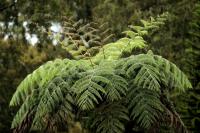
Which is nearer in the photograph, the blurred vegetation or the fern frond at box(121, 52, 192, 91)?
the fern frond at box(121, 52, 192, 91)

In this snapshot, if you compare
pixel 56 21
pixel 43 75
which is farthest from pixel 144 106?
pixel 56 21

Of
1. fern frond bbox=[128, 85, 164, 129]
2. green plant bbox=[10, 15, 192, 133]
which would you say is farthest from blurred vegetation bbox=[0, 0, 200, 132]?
fern frond bbox=[128, 85, 164, 129]

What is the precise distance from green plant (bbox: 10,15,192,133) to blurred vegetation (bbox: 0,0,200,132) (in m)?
8.76

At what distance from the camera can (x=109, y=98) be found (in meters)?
4.98

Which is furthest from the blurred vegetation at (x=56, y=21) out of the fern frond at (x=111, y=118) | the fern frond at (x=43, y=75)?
the fern frond at (x=111, y=118)

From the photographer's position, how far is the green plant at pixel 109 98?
4988 millimetres

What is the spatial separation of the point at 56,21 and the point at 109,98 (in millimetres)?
9973

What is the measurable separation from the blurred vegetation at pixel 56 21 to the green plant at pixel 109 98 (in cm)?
876

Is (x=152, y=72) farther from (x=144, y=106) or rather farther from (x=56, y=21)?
(x=56, y=21)

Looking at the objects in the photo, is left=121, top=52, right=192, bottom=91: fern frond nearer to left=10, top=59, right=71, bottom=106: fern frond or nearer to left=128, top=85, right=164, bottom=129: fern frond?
left=128, top=85, right=164, bottom=129: fern frond

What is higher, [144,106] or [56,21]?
[144,106]

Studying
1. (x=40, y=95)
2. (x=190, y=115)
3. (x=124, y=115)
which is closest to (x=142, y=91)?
(x=124, y=115)

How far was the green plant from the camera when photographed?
196 inches

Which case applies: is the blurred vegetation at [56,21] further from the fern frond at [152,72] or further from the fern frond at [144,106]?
the fern frond at [144,106]
